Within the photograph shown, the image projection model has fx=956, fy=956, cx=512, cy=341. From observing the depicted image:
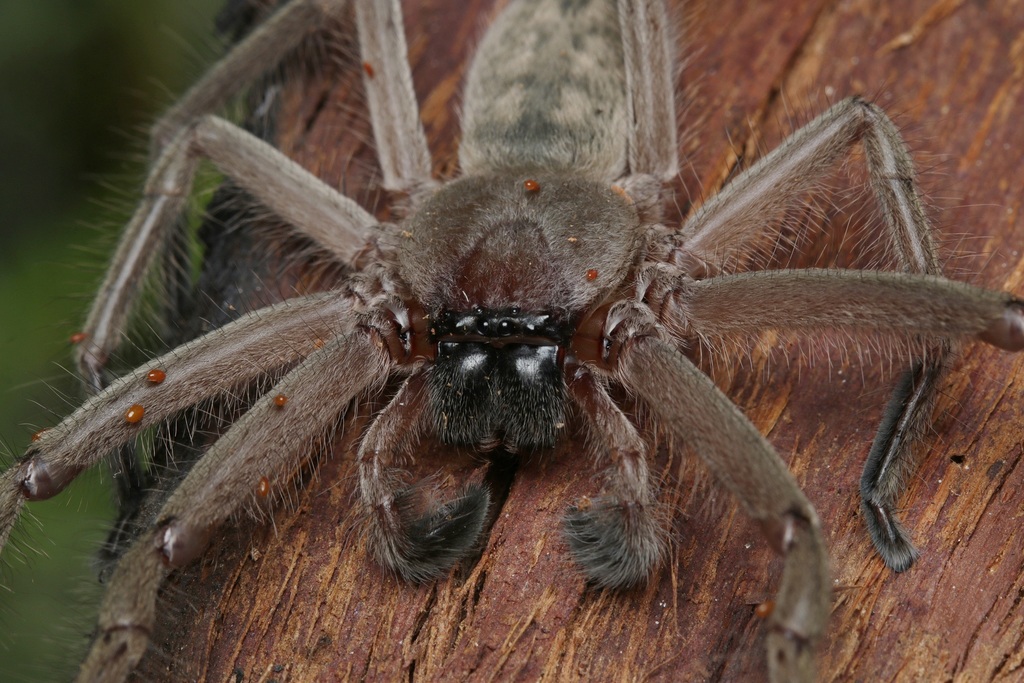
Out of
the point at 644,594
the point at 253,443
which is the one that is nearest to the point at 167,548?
the point at 253,443

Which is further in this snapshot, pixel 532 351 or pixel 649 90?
pixel 649 90

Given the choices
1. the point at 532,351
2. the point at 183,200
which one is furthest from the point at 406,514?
the point at 183,200

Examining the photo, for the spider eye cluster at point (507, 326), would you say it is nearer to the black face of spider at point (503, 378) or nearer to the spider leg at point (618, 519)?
the black face of spider at point (503, 378)

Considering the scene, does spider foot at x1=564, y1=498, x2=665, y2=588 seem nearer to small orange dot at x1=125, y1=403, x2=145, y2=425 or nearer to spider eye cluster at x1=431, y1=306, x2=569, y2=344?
spider eye cluster at x1=431, y1=306, x2=569, y2=344

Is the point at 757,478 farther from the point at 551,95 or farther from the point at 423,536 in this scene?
the point at 551,95

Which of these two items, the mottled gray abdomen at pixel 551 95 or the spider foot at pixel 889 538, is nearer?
the spider foot at pixel 889 538

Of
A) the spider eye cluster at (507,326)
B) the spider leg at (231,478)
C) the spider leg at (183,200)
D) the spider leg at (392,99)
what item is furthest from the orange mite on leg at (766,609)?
the spider leg at (392,99)
